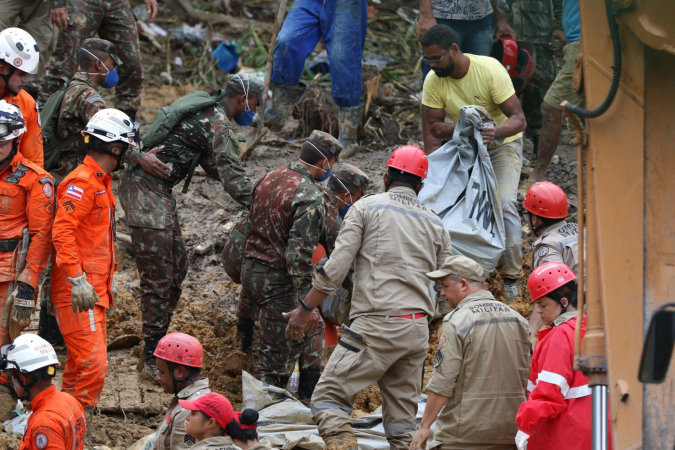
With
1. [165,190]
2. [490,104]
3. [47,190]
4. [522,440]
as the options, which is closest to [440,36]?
[490,104]

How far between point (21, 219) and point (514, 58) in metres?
5.73

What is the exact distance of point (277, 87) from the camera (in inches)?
339

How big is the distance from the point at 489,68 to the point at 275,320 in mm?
3113

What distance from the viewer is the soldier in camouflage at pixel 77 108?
6098 mm

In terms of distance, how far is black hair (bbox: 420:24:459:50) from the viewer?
22.3 feet

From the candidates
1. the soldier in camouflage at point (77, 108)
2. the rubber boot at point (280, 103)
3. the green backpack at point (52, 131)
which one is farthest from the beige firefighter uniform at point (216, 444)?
the rubber boot at point (280, 103)

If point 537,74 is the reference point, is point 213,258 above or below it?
below

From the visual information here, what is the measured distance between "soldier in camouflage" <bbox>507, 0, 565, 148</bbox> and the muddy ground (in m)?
0.42

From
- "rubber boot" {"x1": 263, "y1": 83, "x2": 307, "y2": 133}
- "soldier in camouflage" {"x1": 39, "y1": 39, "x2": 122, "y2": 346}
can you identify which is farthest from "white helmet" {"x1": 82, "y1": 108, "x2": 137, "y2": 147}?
"rubber boot" {"x1": 263, "y1": 83, "x2": 307, "y2": 133}

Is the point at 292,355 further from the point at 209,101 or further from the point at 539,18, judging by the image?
the point at 539,18

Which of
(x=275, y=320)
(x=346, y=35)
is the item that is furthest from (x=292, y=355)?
(x=346, y=35)

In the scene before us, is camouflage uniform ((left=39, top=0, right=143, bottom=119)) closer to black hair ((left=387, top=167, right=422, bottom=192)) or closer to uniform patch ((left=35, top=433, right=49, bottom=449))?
black hair ((left=387, top=167, right=422, bottom=192))

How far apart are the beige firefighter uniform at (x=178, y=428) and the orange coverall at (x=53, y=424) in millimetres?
437

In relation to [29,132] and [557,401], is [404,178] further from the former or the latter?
[29,132]
